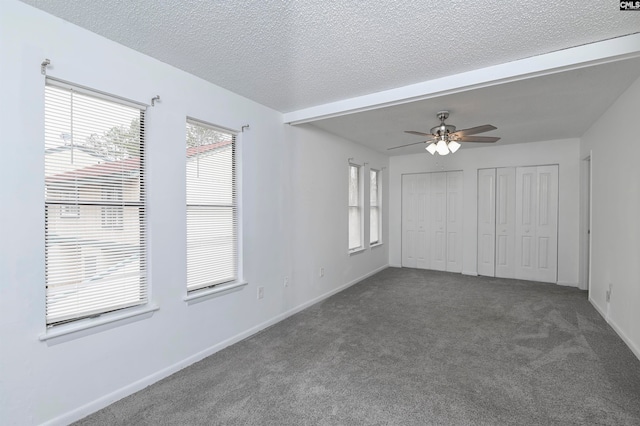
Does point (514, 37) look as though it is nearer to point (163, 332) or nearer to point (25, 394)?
point (163, 332)

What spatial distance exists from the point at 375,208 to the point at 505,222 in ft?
7.63

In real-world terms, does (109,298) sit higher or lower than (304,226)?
lower

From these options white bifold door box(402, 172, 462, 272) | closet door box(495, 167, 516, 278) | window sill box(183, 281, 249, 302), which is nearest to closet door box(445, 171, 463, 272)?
white bifold door box(402, 172, 462, 272)

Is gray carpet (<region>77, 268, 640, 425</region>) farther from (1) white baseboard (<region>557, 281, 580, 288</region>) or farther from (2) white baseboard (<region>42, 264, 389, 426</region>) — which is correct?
(1) white baseboard (<region>557, 281, 580, 288</region>)

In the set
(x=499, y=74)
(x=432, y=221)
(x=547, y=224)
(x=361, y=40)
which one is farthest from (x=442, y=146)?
(x=547, y=224)

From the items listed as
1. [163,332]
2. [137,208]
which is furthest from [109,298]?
[137,208]

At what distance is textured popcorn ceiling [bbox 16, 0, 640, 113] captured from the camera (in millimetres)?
1817

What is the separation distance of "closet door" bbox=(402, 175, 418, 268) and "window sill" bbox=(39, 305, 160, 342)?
520cm

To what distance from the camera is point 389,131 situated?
14.9 ft

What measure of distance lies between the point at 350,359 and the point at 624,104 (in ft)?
11.7

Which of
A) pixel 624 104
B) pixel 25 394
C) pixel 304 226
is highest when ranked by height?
pixel 624 104

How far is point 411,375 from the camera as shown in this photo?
2.46 m

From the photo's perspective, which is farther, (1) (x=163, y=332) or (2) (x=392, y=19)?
(1) (x=163, y=332)

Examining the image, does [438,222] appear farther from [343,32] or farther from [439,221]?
[343,32]
